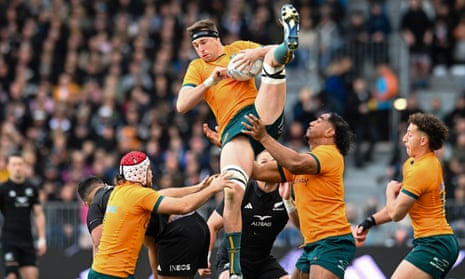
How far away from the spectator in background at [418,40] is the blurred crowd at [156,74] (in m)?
0.02

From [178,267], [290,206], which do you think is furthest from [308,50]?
[178,267]

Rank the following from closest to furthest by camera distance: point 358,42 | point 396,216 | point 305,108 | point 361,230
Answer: point 396,216 → point 361,230 → point 305,108 → point 358,42

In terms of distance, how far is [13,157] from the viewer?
16766mm

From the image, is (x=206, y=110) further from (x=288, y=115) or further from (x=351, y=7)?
(x=351, y=7)

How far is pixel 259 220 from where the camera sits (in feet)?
42.5

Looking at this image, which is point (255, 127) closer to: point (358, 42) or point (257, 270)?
point (257, 270)

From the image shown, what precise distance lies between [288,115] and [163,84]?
7.31 feet

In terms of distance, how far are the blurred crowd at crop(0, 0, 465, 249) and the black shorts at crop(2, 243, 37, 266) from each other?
3309 millimetres

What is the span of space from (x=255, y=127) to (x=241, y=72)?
559mm

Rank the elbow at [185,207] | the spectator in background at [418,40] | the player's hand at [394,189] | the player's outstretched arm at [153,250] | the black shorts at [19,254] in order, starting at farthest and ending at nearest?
1. the spectator in background at [418,40]
2. the black shorts at [19,254]
3. the player's outstretched arm at [153,250]
4. the player's hand at [394,189]
5. the elbow at [185,207]

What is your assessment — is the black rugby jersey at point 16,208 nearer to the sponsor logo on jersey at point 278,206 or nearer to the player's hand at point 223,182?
the sponsor logo on jersey at point 278,206

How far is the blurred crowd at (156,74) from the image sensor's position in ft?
68.9

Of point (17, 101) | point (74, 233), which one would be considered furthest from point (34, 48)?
point (74, 233)

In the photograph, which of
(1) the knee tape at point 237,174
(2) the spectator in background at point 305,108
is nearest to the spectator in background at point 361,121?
(2) the spectator in background at point 305,108
